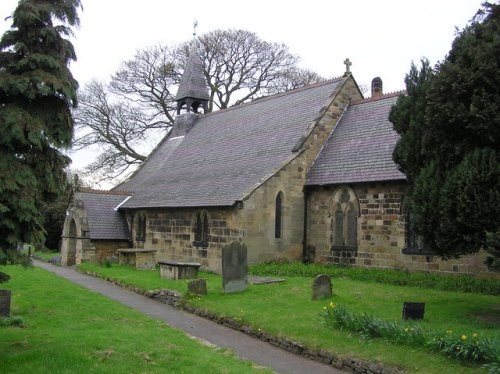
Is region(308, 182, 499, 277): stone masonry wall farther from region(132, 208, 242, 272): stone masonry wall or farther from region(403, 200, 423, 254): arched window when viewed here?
region(132, 208, 242, 272): stone masonry wall

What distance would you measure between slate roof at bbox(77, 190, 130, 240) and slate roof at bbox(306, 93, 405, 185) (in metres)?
11.4

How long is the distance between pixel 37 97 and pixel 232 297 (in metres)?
8.04

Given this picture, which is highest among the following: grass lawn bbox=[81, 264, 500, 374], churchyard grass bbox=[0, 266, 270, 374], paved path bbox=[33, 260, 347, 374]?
grass lawn bbox=[81, 264, 500, 374]

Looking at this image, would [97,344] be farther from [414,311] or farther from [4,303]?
[414,311]

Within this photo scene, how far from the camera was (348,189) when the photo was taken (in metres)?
20.2

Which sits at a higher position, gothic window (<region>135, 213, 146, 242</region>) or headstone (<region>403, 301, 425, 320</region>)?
gothic window (<region>135, 213, 146, 242</region>)

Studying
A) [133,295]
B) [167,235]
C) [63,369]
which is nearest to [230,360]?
[63,369]

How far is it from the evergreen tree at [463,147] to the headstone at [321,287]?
3086mm

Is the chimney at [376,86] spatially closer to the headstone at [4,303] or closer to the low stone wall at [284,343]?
the low stone wall at [284,343]

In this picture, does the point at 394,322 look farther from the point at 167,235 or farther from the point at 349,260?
the point at 167,235

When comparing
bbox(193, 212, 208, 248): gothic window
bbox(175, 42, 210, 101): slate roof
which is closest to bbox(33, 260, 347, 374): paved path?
bbox(193, 212, 208, 248): gothic window

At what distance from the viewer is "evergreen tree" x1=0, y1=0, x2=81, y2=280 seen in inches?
324

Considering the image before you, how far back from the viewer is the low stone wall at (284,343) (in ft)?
28.6

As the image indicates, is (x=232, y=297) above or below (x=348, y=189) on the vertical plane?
below
